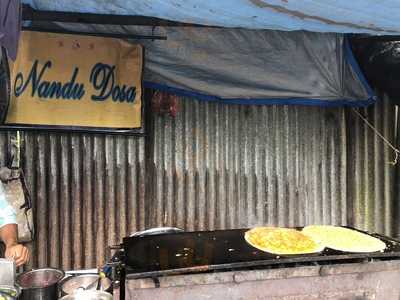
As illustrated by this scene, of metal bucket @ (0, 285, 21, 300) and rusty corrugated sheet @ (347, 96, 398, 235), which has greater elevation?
rusty corrugated sheet @ (347, 96, 398, 235)

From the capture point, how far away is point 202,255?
3273mm

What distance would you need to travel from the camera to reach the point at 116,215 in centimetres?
503

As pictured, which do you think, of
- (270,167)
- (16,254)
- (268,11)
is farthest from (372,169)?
(16,254)

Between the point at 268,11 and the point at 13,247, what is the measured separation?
2.99 meters

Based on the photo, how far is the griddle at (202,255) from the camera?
3023 mm

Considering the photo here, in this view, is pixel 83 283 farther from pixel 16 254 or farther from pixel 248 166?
pixel 248 166

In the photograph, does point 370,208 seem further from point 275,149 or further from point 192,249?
point 192,249

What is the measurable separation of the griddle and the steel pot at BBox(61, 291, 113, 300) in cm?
28

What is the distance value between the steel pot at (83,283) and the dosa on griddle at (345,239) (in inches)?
76.7

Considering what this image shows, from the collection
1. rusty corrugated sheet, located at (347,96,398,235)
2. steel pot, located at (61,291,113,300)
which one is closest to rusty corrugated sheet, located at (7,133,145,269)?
steel pot, located at (61,291,113,300)

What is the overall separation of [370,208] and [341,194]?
54 cm

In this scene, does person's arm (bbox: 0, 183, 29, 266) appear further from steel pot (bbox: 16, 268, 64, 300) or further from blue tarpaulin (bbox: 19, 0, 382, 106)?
blue tarpaulin (bbox: 19, 0, 382, 106)

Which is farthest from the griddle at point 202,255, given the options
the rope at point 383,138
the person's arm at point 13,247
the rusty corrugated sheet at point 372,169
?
the rope at point 383,138

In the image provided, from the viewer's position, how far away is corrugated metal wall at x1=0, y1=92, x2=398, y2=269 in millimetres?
4828
